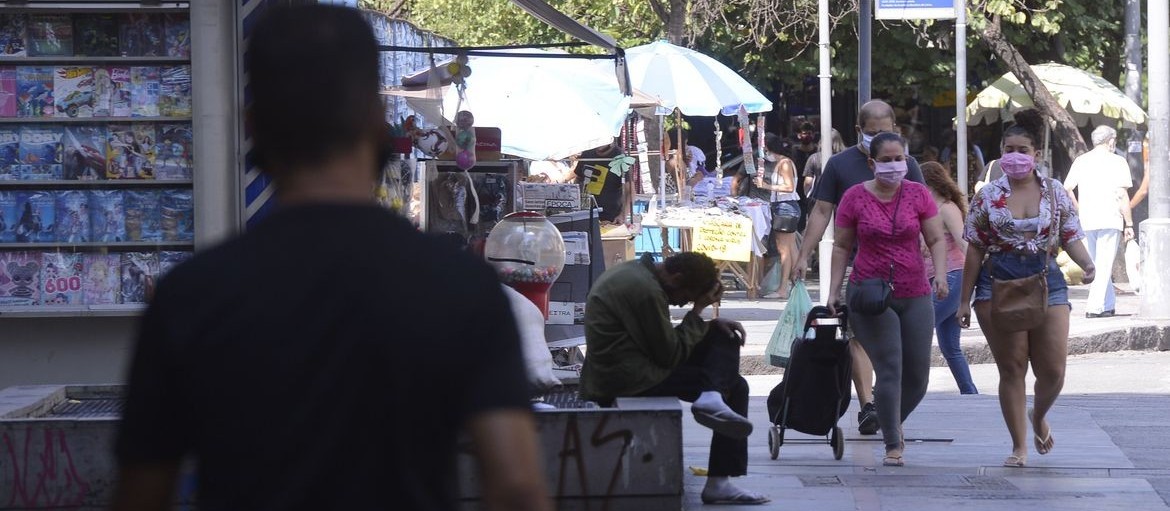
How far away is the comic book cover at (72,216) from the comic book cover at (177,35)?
0.91m

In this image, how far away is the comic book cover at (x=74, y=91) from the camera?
27.1ft

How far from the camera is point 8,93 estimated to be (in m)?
8.22

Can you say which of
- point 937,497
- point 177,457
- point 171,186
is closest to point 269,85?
point 177,457

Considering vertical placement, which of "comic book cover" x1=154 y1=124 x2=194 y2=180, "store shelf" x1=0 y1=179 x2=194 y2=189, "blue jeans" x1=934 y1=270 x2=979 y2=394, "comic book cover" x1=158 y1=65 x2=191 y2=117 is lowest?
"blue jeans" x1=934 y1=270 x2=979 y2=394

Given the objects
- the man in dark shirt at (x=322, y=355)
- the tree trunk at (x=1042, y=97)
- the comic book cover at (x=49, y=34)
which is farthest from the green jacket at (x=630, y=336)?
the tree trunk at (x=1042, y=97)

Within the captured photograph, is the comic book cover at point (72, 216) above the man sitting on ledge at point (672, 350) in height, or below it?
above

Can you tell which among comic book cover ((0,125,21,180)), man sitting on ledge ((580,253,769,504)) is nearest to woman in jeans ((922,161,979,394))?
man sitting on ledge ((580,253,769,504))

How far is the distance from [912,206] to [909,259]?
263mm

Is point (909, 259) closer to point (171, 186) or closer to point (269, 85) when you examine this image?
point (171, 186)

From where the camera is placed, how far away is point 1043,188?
736 cm

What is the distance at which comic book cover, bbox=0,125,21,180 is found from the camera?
27.1 ft

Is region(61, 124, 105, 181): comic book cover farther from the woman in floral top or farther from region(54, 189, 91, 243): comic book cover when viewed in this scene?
the woman in floral top

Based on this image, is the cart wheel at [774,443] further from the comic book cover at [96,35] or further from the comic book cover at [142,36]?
the comic book cover at [96,35]

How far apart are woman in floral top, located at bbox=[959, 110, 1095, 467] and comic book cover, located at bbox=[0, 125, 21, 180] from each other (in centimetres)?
494
